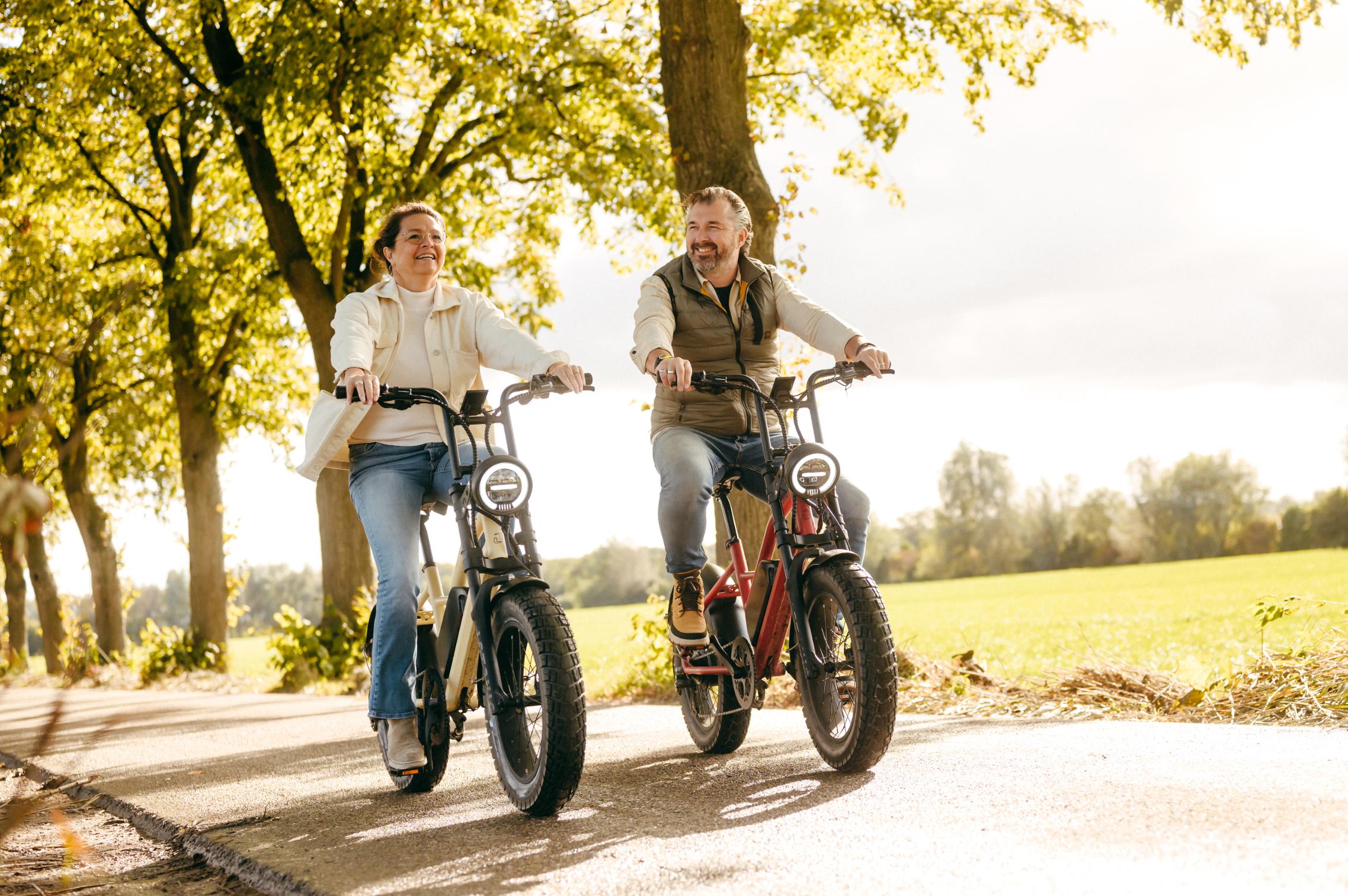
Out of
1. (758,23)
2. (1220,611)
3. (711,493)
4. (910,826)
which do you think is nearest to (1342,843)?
(910,826)

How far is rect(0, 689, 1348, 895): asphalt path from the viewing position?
293 centimetres

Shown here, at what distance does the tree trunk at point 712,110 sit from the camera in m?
8.57

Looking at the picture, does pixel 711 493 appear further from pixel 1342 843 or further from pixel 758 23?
pixel 758 23

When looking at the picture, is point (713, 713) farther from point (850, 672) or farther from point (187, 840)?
point (187, 840)

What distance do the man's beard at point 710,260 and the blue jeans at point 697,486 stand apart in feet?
2.23

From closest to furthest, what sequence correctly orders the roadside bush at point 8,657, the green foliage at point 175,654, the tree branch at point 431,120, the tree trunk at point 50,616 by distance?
the roadside bush at point 8,657, the tree branch at point 431,120, the green foliage at point 175,654, the tree trunk at point 50,616

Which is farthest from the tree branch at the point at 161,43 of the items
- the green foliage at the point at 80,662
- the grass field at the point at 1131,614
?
the grass field at the point at 1131,614

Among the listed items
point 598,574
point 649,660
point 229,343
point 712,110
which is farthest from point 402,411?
point 598,574

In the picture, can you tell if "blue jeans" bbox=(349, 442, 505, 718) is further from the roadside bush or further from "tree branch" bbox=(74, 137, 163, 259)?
"tree branch" bbox=(74, 137, 163, 259)

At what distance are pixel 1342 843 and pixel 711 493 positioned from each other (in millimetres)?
2569

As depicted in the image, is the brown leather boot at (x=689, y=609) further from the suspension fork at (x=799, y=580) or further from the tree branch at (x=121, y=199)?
the tree branch at (x=121, y=199)

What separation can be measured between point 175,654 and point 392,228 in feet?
52.3

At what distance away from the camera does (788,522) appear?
4.65 m

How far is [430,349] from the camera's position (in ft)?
15.6
